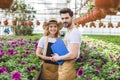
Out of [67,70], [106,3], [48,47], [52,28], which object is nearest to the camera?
[106,3]

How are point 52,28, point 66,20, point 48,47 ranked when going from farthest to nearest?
point 48,47 < point 52,28 < point 66,20

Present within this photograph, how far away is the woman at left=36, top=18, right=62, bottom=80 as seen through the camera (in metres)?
3.44

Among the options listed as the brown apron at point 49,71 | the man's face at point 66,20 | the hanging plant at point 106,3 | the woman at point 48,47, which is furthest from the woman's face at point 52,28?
the hanging plant at point 106,3

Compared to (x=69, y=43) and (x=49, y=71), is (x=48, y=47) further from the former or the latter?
(x=69, y=43)

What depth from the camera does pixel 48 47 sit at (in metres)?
3.66

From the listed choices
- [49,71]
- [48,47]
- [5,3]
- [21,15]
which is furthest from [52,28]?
[21,15]

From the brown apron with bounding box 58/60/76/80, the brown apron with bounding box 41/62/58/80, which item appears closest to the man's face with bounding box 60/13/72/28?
the brown apron with bounding box 58/60/76/80

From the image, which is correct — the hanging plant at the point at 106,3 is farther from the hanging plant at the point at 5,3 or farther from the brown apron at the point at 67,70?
the brown apron at the point at 67,70

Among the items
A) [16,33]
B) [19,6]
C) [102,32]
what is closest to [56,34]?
[19,6]

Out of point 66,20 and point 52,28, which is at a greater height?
point 66,20

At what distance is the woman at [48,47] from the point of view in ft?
11.3

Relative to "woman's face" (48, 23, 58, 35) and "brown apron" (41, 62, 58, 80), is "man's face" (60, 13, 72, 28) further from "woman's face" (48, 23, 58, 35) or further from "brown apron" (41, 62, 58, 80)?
"brown apron" (41, 62, 58, 80)

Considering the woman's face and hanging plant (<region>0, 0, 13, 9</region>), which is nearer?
hanging plant (<region>0, 0, 13, 9</region>)

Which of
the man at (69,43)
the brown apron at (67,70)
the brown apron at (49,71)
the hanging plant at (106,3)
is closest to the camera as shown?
the hanging plant at (106,3)
